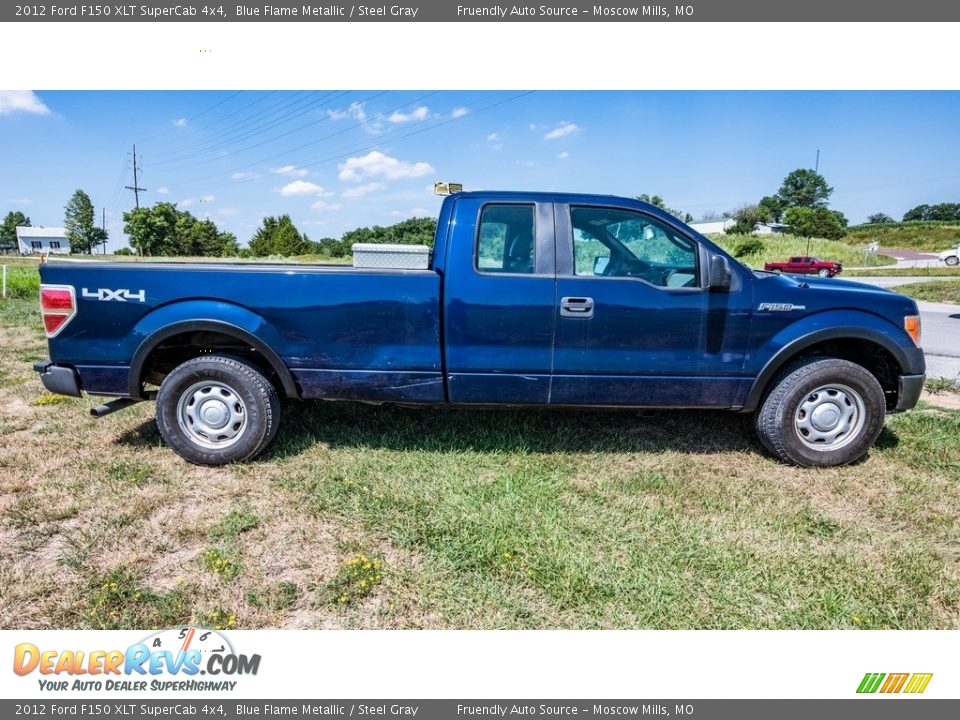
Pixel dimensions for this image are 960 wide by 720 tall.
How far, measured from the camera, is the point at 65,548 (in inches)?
111

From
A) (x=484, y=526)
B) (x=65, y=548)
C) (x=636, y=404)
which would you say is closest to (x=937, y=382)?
(x=636, y=404)

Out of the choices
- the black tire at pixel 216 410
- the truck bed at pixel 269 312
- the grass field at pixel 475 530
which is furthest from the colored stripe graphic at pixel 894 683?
the black tire at pixel 216 410

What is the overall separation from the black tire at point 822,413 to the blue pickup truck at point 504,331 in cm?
1

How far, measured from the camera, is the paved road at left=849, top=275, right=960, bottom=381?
6.63 metres

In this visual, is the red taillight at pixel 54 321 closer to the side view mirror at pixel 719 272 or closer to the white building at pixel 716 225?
the side view mirror at pixel 719 272

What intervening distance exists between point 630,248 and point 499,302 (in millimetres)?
1087

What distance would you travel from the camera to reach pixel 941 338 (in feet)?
28.4

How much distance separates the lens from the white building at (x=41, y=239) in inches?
3465

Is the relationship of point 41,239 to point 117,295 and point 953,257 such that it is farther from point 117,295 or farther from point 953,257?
point 953,257

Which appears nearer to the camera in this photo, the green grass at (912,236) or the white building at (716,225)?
the green grass at (912,236)

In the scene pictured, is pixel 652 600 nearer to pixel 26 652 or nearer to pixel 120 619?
pixel 120 619

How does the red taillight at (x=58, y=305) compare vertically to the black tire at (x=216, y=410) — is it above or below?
above

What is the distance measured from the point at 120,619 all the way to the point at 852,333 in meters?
4.50

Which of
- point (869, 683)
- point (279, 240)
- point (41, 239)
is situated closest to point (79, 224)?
point (41, 239)
